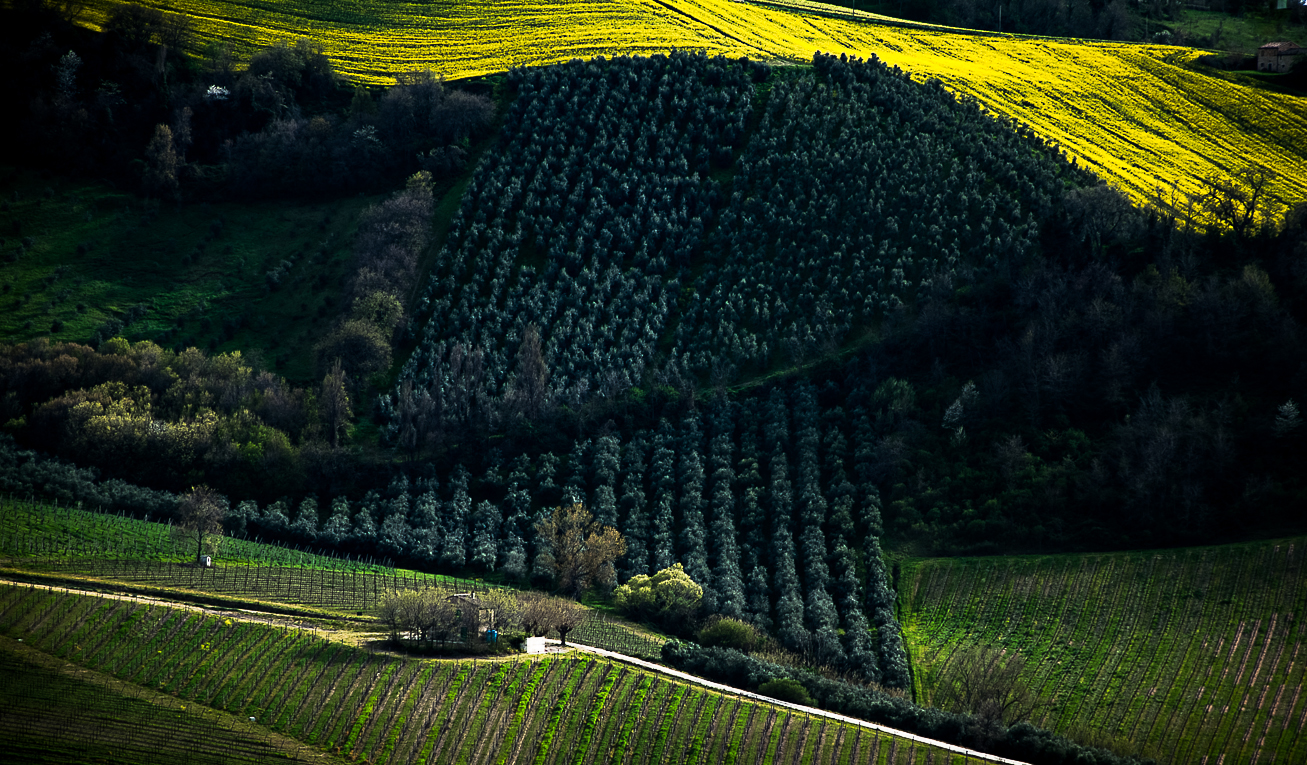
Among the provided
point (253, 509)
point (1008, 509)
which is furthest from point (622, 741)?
point (253, 509)

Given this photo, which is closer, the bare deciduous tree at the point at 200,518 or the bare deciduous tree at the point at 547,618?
the bare deciduous tree at the point at 547,618

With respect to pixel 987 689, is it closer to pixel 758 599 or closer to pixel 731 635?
pixel 731 635

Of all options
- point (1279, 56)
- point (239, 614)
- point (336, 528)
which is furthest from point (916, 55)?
point (239, 614)

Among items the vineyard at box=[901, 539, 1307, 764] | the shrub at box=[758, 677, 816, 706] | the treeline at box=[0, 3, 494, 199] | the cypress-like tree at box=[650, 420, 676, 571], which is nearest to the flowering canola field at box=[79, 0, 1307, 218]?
the treeline at box=[0, 3, 494, 199]

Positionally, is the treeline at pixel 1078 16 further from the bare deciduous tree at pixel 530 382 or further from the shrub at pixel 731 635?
the shrub at pixel 731 635

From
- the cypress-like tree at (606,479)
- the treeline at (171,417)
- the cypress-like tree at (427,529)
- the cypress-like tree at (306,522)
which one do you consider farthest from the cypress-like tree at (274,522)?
the cypress-like tree at (606,479)

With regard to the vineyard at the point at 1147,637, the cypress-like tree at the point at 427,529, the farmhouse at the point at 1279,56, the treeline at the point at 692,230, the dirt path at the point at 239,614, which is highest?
the farmhouse at the point at 1279,56
